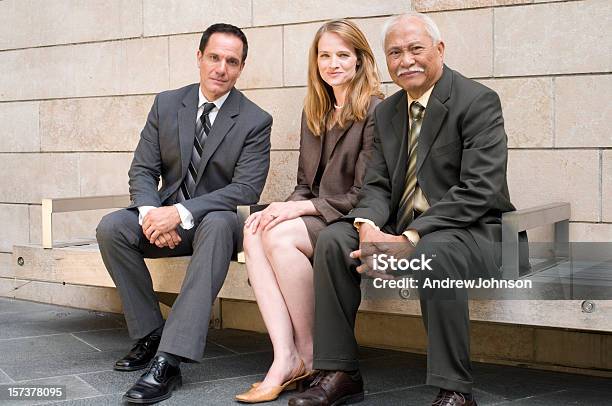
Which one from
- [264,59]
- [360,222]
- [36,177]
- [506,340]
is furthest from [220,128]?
[36,177]

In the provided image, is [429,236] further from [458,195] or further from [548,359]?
[548,359]

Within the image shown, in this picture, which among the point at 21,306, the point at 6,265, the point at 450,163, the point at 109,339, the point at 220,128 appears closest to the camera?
the point at 450,163

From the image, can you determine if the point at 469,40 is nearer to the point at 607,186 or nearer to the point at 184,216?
the point at 607,186

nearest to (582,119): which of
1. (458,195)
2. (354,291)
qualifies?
(458,195)

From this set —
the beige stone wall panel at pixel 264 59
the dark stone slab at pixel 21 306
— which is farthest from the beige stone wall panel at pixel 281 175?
the dark stone slab at pixel 21 306

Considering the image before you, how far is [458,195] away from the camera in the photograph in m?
4.06

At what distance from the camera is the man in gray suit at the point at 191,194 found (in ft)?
14.9

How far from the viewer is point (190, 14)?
20.9 feet

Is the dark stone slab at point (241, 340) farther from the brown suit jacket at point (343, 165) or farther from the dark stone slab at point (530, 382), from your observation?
the dark stone slab at point (530, 382)

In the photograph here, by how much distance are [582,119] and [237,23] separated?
2.39 metres

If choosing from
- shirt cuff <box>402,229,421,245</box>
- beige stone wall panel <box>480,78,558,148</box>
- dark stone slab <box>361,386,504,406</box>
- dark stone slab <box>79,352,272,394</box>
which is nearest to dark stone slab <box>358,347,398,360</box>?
dark stone slab <box>79,352,272,394</box>

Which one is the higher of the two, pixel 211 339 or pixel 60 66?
pixel 60 66

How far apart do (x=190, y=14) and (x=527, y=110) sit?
249 cm

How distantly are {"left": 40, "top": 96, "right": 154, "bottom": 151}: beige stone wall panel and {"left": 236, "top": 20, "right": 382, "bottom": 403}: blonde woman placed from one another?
209 cm
